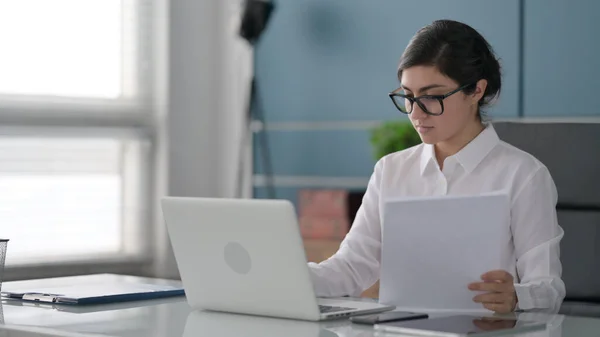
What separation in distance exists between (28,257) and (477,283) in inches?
122

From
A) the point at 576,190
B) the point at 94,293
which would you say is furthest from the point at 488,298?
the point at 94,293

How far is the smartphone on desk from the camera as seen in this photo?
5.99 feet

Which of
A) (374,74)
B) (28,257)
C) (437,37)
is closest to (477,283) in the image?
(437,37)

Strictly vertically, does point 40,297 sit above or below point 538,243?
below

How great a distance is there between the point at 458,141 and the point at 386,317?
676 millimetres

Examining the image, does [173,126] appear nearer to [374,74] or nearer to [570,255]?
[374,74]

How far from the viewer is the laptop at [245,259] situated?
1.82 meters

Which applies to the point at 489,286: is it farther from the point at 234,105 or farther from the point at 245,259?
the point at 234,105

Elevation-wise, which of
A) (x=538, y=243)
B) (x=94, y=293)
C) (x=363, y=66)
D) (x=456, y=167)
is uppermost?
(x=363, y=66)

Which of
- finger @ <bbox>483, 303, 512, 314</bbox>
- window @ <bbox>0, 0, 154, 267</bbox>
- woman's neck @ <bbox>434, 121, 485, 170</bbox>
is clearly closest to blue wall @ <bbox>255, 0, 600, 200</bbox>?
window @ <bbox>0, 0, 154, 267</bbox>

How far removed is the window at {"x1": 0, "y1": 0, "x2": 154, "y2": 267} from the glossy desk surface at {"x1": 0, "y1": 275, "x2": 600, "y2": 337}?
258 centimetres

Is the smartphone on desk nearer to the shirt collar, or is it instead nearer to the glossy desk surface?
the glossy desk surface

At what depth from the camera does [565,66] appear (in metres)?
4.04

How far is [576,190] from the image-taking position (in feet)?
8.19
